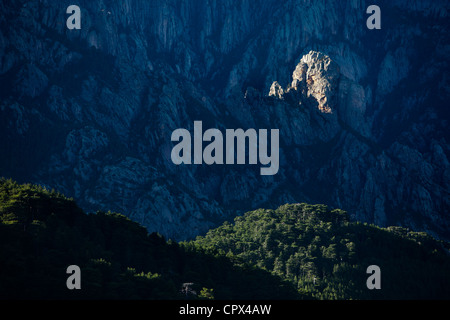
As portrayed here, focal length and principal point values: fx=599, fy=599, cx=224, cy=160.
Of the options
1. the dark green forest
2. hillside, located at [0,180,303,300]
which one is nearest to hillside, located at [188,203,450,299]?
the dark green forest

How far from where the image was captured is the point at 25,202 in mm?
128875

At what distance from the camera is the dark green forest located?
358ft

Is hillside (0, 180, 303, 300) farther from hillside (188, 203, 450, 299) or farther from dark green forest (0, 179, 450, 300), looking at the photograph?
hillside (188, 203, 450, 299)

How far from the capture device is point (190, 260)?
463 feet

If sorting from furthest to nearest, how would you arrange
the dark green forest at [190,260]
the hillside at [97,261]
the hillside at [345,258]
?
the hillside at [345,258], the dark green forest at [190,260], the hillside at [97,261]

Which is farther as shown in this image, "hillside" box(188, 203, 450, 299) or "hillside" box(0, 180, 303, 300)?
"hillside" box(188, 203, 450, 299)

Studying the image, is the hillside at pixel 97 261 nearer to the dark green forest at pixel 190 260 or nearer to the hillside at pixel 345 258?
the dark green forest at pixel 190 260

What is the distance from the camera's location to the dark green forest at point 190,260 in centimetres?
10900

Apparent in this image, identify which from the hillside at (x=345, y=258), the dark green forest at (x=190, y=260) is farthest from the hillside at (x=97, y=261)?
the hillside at (x=345, y=258)

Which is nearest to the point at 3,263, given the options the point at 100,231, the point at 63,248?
the point at 63,248

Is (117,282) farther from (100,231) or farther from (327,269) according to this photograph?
(327,269)

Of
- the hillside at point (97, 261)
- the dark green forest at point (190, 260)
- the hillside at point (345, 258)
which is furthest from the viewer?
the hillside at point (345, 258)

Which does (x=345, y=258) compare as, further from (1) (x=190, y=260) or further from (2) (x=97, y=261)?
(2) (x=97, y=261)
